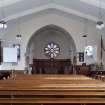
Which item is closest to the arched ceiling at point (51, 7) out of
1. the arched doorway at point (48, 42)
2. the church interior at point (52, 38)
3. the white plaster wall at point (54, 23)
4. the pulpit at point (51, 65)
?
the church interior at point (52, 38)

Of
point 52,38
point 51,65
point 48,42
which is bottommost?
point 51,65

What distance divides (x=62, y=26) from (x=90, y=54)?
2488 mm

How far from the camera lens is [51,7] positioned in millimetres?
18969

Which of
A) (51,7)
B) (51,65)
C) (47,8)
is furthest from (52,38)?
(51,7)

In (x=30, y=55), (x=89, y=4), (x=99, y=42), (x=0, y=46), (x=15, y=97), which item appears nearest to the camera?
(x=15, y=97)

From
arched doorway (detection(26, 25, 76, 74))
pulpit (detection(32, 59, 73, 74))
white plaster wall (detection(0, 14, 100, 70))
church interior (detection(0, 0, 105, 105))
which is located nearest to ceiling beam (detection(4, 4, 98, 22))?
church interior (detection(0, 0, 105, 105))

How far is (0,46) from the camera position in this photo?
66.8 ft

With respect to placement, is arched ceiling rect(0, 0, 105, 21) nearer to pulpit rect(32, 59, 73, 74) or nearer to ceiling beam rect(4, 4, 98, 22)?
ceiling beam rect(4, 4, 98, 22)

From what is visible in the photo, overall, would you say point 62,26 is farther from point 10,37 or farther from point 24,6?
point 24,6

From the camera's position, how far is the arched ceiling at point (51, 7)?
15.5m

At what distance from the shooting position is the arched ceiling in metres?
15.5

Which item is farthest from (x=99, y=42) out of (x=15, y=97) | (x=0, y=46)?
(x=15, y=97)

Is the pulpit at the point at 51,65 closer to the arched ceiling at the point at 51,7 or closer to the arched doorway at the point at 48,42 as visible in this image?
the arched doorway at the point at 48,42

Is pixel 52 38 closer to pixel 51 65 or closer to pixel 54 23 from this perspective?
pixel 51 65
